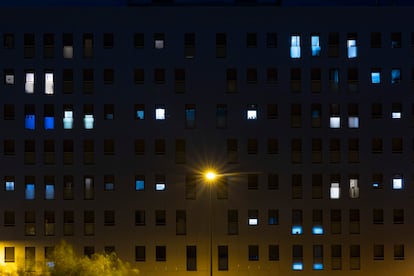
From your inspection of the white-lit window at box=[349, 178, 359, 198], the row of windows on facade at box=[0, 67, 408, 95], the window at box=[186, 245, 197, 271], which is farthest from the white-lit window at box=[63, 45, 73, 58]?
the white-lit window at box=[349, 178, 359, 198]

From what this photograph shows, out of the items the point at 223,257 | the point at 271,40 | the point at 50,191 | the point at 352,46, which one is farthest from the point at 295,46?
the point at 50,191

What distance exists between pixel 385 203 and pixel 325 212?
371 centimetres

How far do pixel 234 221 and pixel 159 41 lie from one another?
1191 centimetres

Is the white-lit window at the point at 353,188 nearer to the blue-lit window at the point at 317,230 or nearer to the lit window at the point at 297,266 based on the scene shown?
the blue-lit window at the point at 317,230

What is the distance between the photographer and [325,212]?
44938mm

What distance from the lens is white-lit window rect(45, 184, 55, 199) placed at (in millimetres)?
44656

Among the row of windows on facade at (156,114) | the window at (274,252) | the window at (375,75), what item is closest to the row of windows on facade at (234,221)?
the window at (274,252)

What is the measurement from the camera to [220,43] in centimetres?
4512

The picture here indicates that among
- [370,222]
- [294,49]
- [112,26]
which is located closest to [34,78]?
[112,26]

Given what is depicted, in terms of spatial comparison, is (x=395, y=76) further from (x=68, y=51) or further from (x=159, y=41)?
(x=68, y=51)

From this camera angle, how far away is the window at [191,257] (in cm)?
4450

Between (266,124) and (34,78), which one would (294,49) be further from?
(34,78)

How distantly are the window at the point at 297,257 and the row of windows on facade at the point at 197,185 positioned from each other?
3.09 m

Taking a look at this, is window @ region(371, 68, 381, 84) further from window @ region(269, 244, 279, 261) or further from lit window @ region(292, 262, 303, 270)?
lit window @ region(292, 262, 303, 270)
